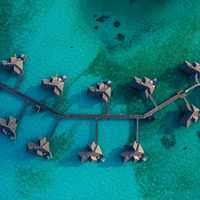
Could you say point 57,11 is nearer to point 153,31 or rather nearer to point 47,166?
point 153,31

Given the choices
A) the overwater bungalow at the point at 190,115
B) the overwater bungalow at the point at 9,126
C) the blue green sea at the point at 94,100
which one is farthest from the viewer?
the overwater bungalow at the point at 190,115

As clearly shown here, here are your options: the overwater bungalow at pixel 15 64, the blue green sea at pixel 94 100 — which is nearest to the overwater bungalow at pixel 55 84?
the blue green sea at pixel 94 100

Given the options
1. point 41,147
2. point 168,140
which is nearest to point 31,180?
point 41,147

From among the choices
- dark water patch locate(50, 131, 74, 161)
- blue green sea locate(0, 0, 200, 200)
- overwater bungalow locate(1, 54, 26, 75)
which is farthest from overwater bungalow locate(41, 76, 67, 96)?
dark water patch locate(50, 131, 74, 161)

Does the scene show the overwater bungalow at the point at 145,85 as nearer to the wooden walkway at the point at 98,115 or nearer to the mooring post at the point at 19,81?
the wooden walkway at the point at 98,115

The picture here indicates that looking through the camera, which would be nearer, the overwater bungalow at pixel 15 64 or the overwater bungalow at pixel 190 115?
the overwater bungalow at pixel 15 64

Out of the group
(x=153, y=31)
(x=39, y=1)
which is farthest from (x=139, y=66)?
(x=39, y=1)
